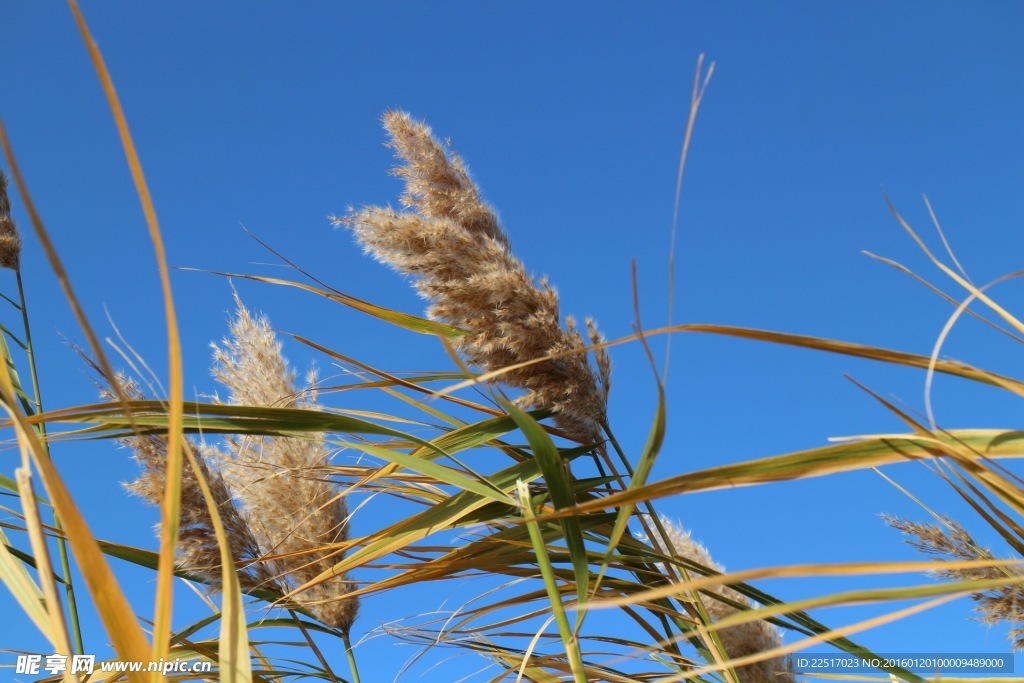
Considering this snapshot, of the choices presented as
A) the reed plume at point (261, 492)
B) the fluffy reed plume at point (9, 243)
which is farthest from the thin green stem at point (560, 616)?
the fluffy reed plume at point (9, 243)

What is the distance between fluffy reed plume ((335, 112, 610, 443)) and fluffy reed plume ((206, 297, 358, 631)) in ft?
2.00

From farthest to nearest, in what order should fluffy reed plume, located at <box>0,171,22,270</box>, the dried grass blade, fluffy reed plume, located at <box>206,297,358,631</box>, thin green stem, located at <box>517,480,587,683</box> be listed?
fluffy reed plume, located at <box>0,171,22,270</box> → fluffy reed plume, located at <box>206,297,358,631</box> → thin green stem, located at <box>517,480,587,683</box> → the dried grass blade

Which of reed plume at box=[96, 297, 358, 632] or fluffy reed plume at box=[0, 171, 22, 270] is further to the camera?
fluffy reed plume at box=[0, 171, 22, 270]

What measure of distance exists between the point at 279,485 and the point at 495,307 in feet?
3.01

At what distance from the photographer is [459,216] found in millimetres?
1748

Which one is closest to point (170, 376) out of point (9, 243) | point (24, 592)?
point (24, 592)

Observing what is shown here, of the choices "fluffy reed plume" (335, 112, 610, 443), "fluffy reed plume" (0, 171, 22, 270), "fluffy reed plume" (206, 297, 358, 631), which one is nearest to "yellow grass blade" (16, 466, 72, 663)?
"fluffy reed plume" (335, 112, 610, 443)

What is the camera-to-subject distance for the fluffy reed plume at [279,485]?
6.64 feet

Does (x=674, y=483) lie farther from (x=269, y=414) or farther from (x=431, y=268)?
(x=431, y=268)

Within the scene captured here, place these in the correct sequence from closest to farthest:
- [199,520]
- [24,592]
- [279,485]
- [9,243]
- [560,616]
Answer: [24,592], [560,616], [199,520], [279,485], [9,243]

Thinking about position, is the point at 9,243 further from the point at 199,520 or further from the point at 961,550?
the point at 961,550

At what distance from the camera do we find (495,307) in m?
1.55

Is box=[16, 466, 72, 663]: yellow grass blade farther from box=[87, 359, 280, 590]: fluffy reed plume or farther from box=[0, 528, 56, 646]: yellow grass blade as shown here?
box=[87, 359, 280, 590]: fluffy reed plume

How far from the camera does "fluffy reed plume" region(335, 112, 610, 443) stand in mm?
1513
